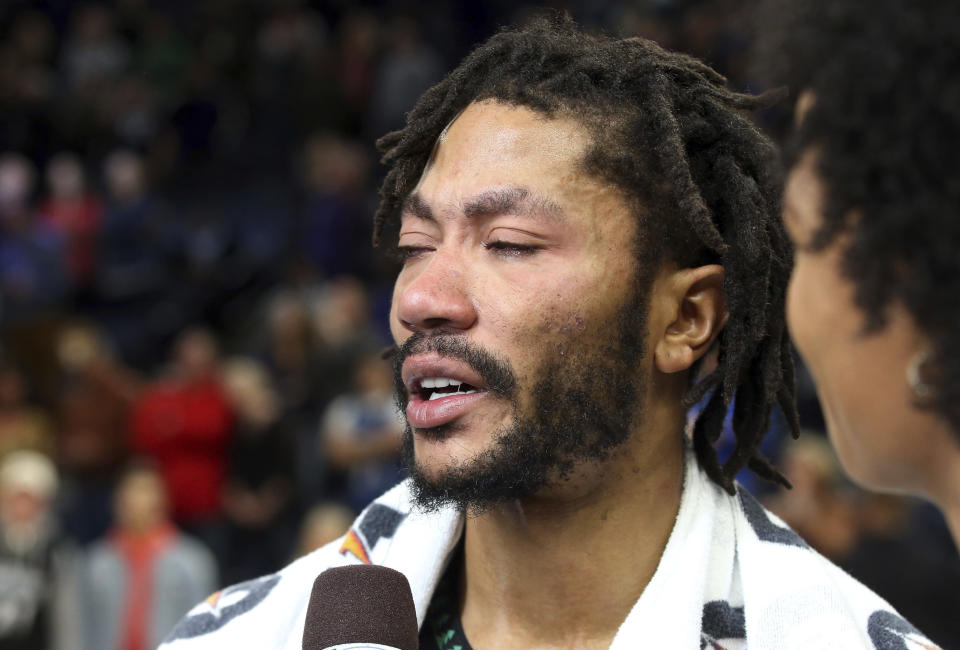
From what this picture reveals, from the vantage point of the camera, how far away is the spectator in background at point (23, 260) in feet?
32.0

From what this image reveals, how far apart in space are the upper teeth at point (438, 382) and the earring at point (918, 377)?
91 centimetres

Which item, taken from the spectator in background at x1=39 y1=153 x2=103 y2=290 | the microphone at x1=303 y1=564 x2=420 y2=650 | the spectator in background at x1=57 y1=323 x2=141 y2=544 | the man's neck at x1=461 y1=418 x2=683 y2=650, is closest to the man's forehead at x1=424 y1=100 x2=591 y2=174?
the man's neck at x1=461 y1=418 x2=683 y2=650

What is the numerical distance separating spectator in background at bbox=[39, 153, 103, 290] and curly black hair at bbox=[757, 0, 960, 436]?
371 inches

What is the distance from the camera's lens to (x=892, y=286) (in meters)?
1.61

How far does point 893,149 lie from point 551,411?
3.10ft

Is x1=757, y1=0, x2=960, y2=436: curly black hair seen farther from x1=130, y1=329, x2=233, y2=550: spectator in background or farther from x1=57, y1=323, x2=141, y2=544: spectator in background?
x1=57, y1=323, x2=141, y2=544: spectator in background

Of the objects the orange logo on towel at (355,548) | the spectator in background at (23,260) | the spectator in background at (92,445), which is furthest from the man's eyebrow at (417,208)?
the spectator in background at (23,260)

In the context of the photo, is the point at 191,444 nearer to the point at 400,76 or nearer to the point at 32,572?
the point at 32,572

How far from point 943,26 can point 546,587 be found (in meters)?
1.35

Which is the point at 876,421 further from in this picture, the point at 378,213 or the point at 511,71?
the point at 378,213

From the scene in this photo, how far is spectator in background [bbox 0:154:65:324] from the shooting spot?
9.76m

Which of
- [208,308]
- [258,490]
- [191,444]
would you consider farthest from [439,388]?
[208,308]

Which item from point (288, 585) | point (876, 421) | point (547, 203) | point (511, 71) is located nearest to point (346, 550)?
point (288, 585)

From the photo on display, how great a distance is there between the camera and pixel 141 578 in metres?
6.65
